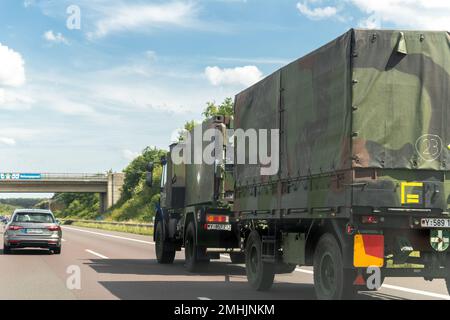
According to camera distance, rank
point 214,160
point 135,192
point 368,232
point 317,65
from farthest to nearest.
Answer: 1. point 135,192
2. point 214,160
3. point 317,65
4. point 368,232

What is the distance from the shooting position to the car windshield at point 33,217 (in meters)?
20.9

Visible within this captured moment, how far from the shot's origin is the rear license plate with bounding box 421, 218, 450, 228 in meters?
8.32

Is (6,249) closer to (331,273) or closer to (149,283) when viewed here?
(149,283)

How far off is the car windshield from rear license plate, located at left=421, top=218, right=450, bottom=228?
596 inches

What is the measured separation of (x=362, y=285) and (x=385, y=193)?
3.91 feet

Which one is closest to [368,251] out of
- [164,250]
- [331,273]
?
[331,273]

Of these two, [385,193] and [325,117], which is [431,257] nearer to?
[385,193]

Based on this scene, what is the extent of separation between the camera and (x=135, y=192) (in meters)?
97.1

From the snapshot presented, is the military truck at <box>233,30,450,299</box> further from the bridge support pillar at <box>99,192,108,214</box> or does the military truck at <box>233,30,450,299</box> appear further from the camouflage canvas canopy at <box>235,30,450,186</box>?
the bridge support pillar at <box>99,192,108,214</box>

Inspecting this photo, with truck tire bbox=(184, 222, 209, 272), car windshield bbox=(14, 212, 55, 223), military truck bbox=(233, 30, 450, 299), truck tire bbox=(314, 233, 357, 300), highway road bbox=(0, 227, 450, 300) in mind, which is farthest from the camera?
car windshield bbox=(14, 212, 55, 223)

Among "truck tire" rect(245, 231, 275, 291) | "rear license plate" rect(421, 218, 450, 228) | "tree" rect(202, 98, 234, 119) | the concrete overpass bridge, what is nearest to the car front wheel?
"truck tire" rect(245, 231, 275, 291)

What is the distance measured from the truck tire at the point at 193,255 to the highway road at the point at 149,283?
233mm

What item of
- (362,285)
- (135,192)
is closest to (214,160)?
(362,285)

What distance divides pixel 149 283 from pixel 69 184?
81.0 meters
